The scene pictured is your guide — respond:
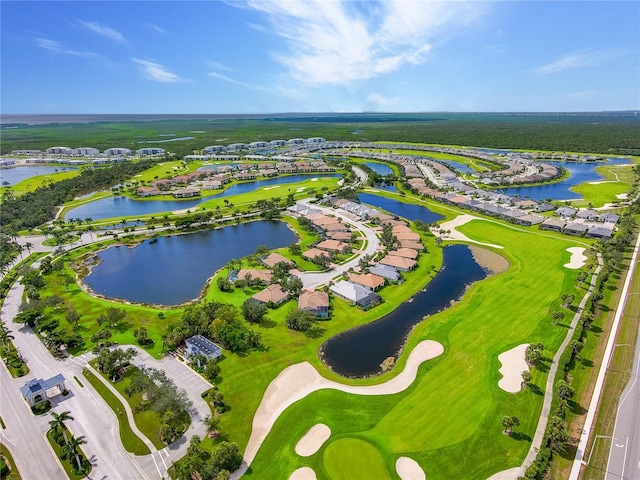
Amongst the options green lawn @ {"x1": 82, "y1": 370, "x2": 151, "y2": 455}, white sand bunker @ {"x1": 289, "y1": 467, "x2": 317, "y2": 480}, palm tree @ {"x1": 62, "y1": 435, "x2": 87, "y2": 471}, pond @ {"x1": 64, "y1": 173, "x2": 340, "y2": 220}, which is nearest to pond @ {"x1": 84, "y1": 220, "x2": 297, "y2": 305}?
green lawn @ {"x1": 82, "y1": 370, "x2": 151, "y2": 455}

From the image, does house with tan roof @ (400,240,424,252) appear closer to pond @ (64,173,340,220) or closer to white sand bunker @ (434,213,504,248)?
white sand bunker @ (434,213,504,248)

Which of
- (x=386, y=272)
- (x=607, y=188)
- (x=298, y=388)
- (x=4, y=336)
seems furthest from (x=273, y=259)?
(x=607, y=188)

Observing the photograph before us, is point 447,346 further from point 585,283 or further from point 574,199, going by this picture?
point 574,199

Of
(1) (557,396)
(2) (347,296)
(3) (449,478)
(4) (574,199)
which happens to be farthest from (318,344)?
(4) (574,199)

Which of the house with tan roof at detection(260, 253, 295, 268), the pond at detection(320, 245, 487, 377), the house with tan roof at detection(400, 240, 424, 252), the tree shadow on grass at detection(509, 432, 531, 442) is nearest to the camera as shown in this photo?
the tree shadow on grass at detection(509, 432, 531, 442)

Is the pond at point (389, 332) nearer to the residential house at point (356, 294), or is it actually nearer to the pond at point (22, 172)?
the residential house at point (356, 294)
